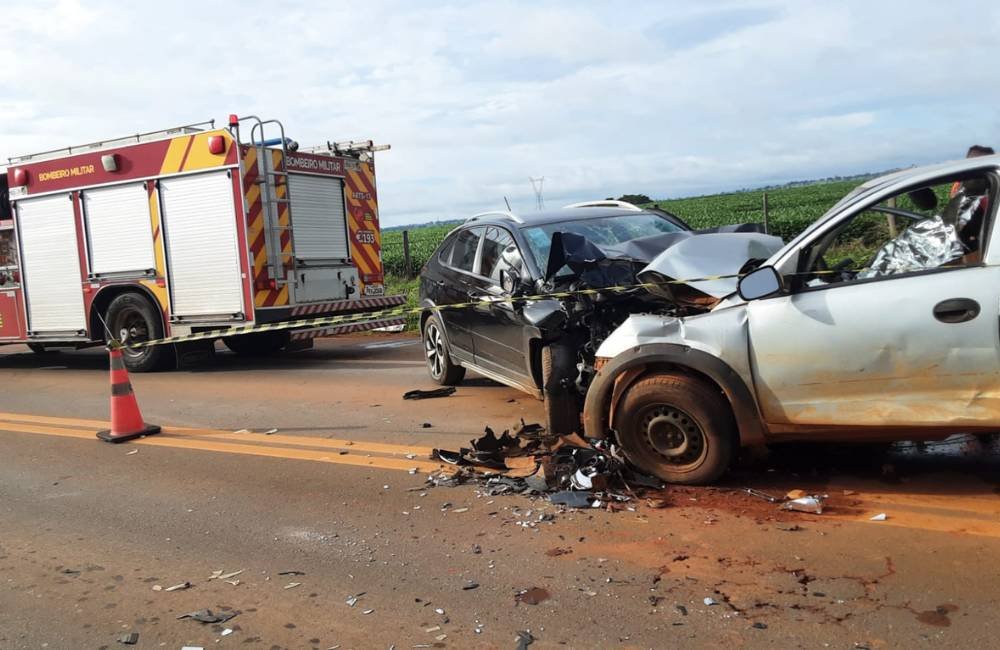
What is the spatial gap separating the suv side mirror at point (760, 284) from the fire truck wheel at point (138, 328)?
9.02 metres

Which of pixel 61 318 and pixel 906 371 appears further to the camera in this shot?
pixel 61 318

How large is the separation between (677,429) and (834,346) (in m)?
0.98

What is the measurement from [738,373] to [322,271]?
26.3ft

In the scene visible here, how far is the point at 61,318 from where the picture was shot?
12.0m

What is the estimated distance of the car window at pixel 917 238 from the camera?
164 inches

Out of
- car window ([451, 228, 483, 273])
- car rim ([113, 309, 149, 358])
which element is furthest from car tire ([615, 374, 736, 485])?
car rim ([113, 309, 149, 358])

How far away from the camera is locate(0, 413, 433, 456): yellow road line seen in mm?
6117

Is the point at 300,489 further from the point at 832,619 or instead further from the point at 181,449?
the point at 832,619

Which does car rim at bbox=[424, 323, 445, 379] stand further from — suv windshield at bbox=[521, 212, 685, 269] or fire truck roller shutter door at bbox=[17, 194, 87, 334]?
fire truck roller shutter door at bbox=[17, 194, 87, 334]

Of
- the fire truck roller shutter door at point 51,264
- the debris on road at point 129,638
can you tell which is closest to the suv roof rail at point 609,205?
the debris on road at point 129,638

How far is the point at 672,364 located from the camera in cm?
466

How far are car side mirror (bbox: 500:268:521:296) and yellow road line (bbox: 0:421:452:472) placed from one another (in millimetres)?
1588

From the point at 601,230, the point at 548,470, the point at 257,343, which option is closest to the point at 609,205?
the point at 601,230

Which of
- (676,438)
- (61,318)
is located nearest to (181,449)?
(676,438)
